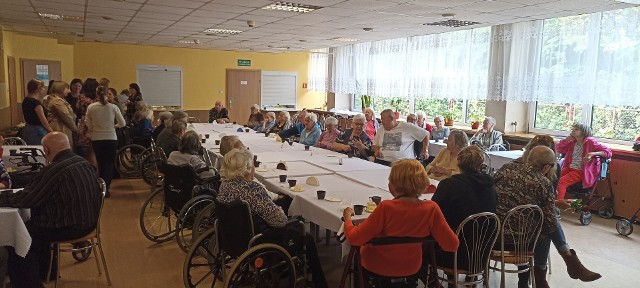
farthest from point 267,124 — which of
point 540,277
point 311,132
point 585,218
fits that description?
point 540,277

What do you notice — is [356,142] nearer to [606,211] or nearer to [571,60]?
[606,211]

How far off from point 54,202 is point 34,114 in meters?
3.03

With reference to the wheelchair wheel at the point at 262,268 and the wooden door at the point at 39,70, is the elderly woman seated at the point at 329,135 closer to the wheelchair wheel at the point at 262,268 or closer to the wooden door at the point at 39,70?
the wheelchair wheel at the point at 262,268

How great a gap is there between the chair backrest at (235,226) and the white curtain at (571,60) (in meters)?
5.39

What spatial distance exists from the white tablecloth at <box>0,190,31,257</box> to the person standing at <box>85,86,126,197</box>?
11.1 feet

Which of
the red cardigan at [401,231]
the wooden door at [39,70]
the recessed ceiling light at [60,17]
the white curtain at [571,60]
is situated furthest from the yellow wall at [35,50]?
the red cardigan at [401,231]

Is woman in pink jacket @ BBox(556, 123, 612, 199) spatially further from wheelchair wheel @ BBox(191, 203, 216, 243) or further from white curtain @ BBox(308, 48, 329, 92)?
white curtain @ BBox(308, 48, 329, 92)

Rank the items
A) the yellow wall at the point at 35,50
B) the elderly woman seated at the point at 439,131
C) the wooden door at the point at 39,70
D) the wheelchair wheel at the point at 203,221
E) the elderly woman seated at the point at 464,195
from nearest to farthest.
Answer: the elderly woman seated at the point at 464,195, the wheelchair wheel at the point at 203,221, the elderly woman seated at the point at 439,131, the yellow wall at the point at 35,50, the wooden door at the point at 39,70

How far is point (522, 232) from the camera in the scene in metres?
3.08

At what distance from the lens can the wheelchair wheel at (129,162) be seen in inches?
301

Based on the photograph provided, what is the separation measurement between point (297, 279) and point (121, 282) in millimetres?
1456

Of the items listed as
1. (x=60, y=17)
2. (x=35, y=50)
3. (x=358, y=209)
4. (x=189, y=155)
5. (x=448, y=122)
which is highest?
(x=60, y=17)

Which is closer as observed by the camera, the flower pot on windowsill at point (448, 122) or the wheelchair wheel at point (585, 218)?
the wheelchair wheel at point (585, 218)

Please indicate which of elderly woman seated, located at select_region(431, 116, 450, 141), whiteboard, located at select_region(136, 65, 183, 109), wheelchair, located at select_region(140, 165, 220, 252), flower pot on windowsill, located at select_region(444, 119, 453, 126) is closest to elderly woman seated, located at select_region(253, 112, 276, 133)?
elderly woman seated, located at select_region(431, 116, 450, 141)
